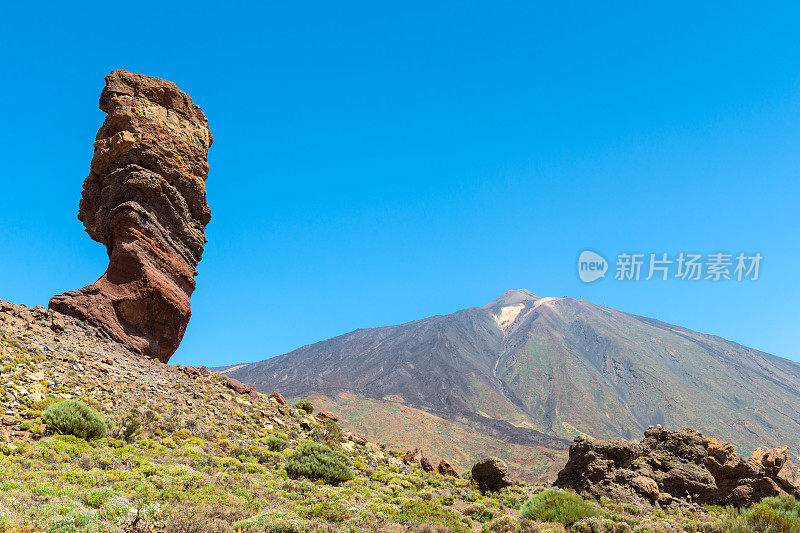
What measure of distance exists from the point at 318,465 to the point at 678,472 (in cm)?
1248

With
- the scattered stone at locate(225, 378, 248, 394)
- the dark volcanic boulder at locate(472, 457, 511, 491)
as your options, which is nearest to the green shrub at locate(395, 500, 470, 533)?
the dark volcanic boulder at locate(472, 457, 511, 491)

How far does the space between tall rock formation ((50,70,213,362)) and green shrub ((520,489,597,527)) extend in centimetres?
1884

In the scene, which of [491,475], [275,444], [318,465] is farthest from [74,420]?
[491,475]

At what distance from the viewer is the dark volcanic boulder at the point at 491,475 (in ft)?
57.6

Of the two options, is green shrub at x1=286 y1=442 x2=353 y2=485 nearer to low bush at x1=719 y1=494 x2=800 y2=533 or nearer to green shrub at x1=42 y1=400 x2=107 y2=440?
green shrub at x1=42 y1=400 x2=107 y2=440

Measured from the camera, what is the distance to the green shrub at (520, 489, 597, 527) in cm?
1148

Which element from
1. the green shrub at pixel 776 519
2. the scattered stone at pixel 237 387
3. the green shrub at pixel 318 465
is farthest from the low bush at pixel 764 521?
the scattered stone at pixel 237 387

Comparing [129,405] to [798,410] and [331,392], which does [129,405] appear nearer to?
[331,392]

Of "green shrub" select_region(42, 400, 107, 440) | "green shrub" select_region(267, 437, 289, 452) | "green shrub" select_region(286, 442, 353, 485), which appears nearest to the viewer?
"green shrub" select_region(42, 400, 107, 440)

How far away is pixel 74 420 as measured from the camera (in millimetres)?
12938

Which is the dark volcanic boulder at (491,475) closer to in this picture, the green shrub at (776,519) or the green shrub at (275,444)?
the green shrub at (275,444)

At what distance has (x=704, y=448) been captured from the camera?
16156 millimetres

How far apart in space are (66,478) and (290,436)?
10802 millimetres

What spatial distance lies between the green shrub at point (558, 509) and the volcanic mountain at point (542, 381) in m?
53.9
